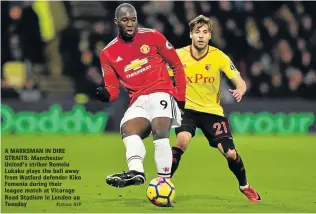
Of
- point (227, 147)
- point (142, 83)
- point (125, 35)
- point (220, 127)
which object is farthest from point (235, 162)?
point (125, 35)

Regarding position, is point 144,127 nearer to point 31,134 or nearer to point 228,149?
point 228,149

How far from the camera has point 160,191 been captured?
930 centimetres

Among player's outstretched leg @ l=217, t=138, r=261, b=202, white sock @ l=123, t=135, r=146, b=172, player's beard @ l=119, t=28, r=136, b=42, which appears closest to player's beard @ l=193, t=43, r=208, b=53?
player's outstretched leg @ l=217, t=138, r=261, b=202

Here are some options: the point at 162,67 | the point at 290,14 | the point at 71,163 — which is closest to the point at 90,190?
the point at 162,67

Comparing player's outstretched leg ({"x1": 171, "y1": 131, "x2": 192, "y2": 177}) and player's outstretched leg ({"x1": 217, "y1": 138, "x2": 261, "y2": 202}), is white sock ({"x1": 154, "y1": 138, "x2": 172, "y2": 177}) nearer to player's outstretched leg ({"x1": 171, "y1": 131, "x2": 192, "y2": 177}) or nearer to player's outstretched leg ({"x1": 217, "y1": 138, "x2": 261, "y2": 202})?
player's outstretched leg ({"x1": 171, "y1": 131, "x2": 192, "y2": 177})

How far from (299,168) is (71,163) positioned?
390 cm

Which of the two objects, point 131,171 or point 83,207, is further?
point 83,207

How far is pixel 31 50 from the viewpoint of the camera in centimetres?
2256

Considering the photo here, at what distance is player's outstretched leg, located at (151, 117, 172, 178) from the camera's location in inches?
366

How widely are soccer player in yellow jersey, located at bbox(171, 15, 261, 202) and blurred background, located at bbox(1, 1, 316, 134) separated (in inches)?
408

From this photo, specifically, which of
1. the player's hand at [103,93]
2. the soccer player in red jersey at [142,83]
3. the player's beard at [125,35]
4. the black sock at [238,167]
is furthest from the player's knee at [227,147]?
the player's beard at [125,35]

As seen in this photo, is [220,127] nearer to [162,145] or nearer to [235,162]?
[235,162]

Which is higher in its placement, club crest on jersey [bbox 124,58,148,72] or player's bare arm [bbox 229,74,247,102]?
club crest on jersey [bbox 124,58,148,72]

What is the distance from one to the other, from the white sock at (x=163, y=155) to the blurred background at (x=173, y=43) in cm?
1172
